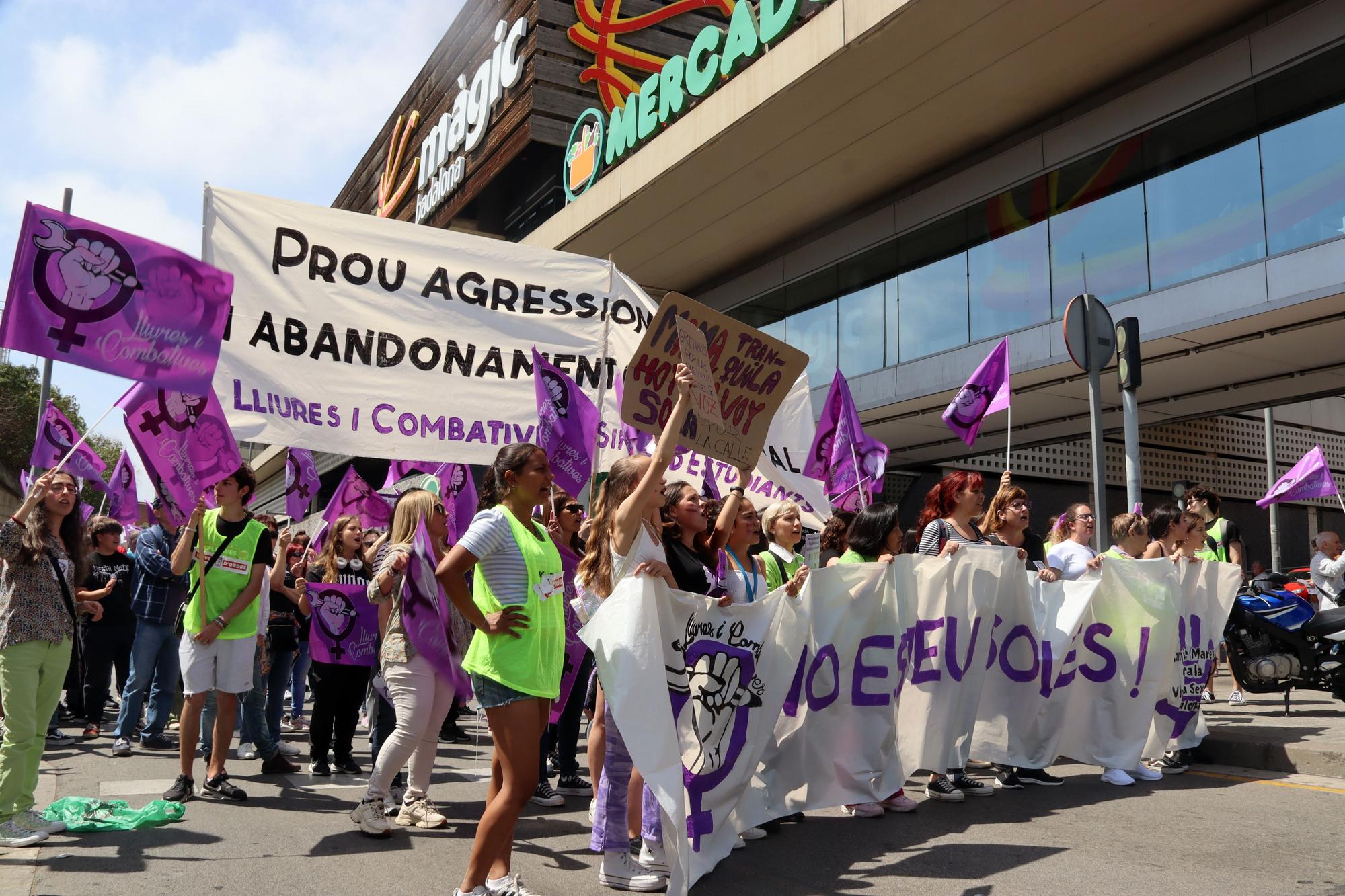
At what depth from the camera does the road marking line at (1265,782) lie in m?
6.55

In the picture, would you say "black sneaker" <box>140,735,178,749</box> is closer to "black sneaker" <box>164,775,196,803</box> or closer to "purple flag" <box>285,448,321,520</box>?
"black sneaker" <box>164,775,196,803</box>

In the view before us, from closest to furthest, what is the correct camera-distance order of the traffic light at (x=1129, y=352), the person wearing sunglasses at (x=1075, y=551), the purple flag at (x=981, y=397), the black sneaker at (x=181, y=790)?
the black sneaker at (x=181, y=790) → the person wearing sunglasses at (x=1075, y=551) → the traffic light at (x=1129, y=352) → the purple flag at (x=981, y=397)

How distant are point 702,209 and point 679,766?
51.0 feet

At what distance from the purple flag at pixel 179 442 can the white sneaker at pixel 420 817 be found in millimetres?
2183

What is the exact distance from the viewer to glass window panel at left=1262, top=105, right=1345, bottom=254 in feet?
37.3

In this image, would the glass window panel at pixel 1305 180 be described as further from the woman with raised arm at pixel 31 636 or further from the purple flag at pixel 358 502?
the woman with raised arm at pixel 31 636

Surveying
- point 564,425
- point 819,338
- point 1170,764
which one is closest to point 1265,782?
point 1170,764

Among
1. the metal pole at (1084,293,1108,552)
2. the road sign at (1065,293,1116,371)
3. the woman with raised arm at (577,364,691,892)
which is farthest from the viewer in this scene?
the road sign at (1065,293,1116,371)

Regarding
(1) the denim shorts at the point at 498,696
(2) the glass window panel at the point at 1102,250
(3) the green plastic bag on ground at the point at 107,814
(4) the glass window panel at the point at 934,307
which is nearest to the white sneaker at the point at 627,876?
(1) the denim shorts at the point at 498,696

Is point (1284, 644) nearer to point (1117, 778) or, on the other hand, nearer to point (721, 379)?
point (1117, 778)

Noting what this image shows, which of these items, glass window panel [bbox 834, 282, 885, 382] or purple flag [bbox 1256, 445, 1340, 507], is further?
glass window panel [bbox 834, 282, 885, 382]

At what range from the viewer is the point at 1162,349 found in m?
13.5

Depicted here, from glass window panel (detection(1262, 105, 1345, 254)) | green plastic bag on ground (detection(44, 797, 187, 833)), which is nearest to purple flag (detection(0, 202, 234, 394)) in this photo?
green plastic bag on ground (detection(44, 797, 187, 833))

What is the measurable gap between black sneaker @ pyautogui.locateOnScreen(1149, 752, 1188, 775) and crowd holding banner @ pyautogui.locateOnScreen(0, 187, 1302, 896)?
89 millimetres
